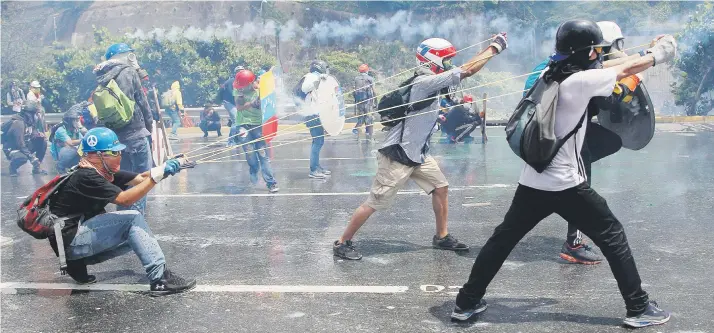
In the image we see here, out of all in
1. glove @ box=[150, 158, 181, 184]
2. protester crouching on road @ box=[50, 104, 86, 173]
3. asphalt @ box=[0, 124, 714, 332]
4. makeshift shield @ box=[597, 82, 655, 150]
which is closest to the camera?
asphalt @ box=[0, 124, 714, 332]

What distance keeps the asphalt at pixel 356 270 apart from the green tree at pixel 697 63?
10222 millimetres

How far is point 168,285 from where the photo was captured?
5230 millimetres

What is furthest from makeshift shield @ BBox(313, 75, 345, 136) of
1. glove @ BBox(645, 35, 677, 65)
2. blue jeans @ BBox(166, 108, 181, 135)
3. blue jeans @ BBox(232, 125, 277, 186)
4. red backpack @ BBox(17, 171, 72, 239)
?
blue jeans @ BBox(166, 108, 181, 135)

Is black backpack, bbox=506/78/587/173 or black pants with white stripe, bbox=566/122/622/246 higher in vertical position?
black backpack, bbox=506/78/587/173

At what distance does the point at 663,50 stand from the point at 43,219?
4.12 meters

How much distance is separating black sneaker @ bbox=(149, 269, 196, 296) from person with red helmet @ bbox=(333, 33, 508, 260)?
4.45ft

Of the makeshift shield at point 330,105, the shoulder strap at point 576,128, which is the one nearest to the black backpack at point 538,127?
the shoulder strap at point 576,128

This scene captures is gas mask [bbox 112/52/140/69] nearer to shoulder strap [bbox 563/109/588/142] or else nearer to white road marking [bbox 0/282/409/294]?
white road marking [bbox 0/282/409/294]

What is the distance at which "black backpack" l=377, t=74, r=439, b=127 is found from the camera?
588 centimetres

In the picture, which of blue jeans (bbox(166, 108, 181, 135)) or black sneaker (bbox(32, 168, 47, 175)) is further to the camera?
blue jeans (bbox(166, 108, 181, 135))

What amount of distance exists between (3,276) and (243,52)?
1859 cm

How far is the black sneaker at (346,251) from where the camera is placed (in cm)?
599

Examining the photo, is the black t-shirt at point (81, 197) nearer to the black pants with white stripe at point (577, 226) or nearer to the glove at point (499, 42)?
the black pants with white stripe at point (577, 226)

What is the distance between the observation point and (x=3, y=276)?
5902mm
